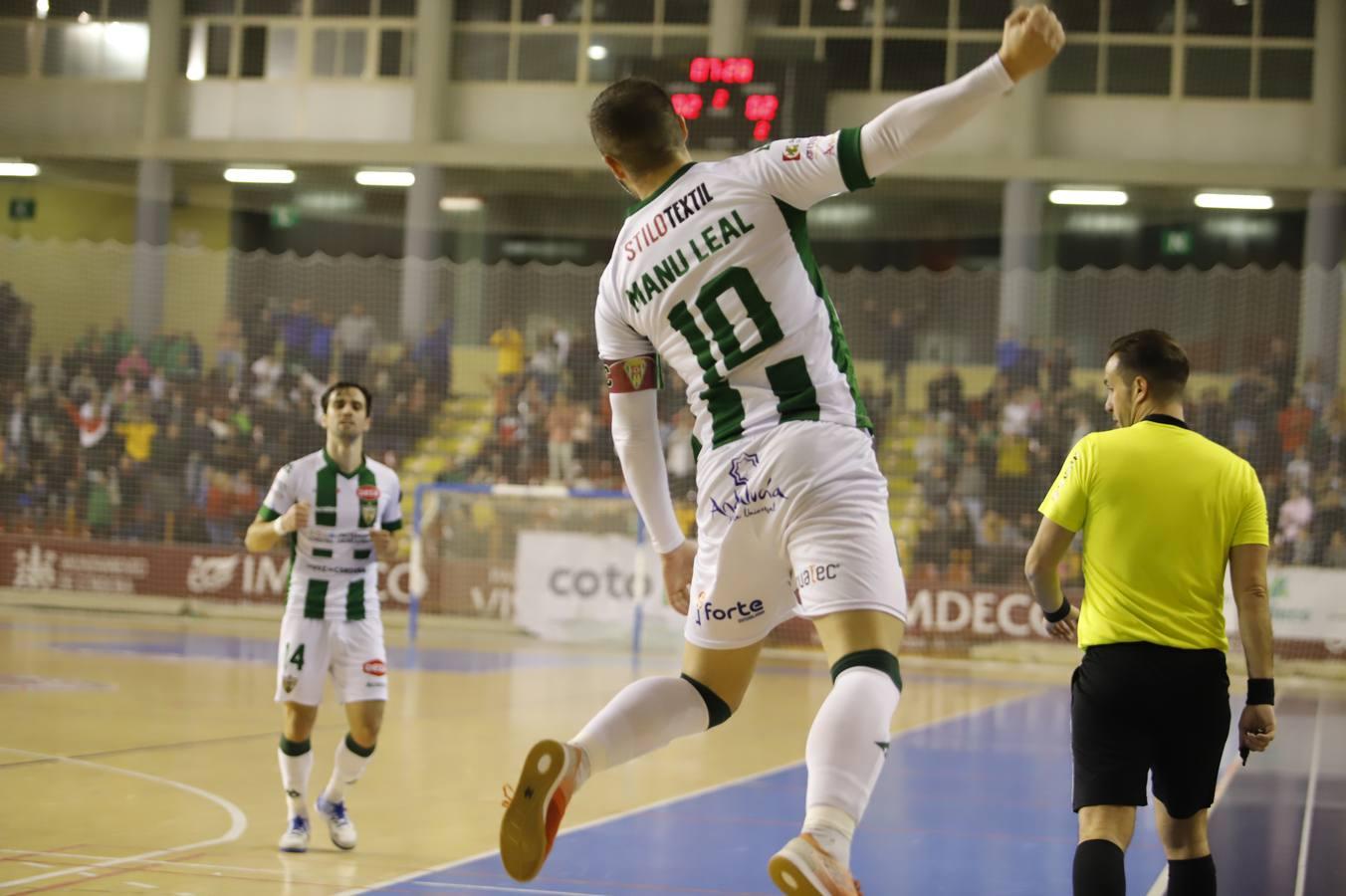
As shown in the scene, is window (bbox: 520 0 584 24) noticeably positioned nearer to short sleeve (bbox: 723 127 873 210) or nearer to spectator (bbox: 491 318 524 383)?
spectator (bbox: 491 318 524 383)

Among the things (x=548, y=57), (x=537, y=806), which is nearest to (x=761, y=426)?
(x=537, y=806)

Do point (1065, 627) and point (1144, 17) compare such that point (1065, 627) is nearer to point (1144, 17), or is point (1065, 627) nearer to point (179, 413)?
point (179, 413)

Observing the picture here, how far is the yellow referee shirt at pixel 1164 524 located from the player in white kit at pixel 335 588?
144 inches

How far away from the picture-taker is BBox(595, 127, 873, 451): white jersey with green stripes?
145 inches

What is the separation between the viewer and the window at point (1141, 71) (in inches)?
960

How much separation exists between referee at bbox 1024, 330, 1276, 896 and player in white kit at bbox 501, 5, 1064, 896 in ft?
3.02

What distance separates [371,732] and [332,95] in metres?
21.0

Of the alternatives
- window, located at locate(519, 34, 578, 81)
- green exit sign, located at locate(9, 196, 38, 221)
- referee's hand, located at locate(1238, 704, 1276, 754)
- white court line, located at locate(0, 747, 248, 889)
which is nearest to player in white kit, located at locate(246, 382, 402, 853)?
white court line, located at locate(0, 747, 248, 889)

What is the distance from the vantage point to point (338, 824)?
21.9 feet

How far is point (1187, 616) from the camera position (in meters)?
4.25

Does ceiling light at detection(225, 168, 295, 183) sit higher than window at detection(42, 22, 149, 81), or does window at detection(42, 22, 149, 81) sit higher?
window at detection(42, 22, 149, 81)

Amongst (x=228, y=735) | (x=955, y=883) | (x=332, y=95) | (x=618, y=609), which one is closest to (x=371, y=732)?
(x=955, y=883)

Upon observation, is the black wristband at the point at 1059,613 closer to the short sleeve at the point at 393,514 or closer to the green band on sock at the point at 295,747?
the green band on sock at the point at 295,747

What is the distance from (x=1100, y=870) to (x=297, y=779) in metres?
3.83
